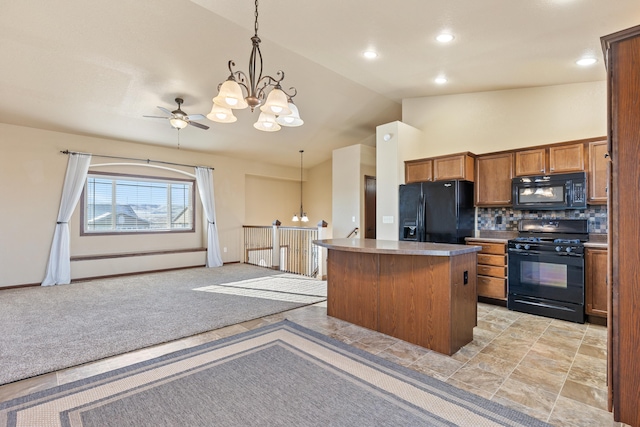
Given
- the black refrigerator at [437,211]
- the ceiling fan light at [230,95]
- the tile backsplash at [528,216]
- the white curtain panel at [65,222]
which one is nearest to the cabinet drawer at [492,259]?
the black refrigerator at [437,211]

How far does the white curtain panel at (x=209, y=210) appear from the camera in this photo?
23.5 ft

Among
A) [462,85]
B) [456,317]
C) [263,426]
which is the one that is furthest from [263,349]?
[462,85]

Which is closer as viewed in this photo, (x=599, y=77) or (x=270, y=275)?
(x=599, y=77)

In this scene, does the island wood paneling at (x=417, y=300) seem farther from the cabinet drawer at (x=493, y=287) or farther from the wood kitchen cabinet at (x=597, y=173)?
the wood kitchen cabinet at (x=597, y=173)

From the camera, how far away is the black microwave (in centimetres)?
378

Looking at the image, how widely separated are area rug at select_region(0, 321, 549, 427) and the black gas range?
2.44 meters

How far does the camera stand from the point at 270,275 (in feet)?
20.8

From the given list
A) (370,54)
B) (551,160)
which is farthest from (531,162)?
(370,54)

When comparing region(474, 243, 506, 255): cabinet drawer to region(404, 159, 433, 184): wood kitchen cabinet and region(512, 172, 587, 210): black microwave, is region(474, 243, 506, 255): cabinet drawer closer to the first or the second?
region(512, 172, 587, 210): black microwave

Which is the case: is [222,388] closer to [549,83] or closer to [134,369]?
[134,369]

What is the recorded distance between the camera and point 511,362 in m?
2.57

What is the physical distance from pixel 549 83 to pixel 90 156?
778 cm

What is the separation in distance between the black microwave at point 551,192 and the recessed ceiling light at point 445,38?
7.19 ft

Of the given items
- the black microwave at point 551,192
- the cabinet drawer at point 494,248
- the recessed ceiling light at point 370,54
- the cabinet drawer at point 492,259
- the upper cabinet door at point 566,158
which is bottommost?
the cabinet drawer at point 492,259
